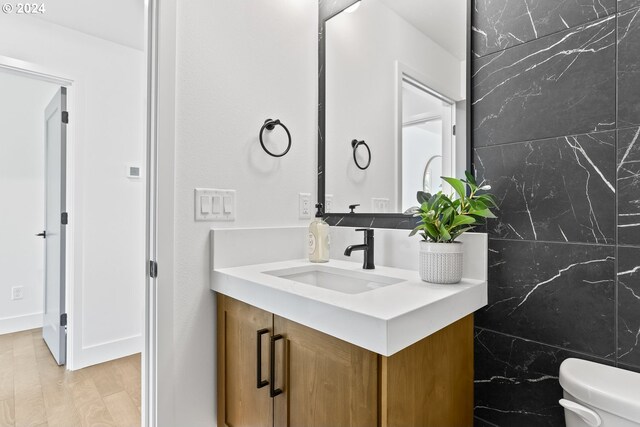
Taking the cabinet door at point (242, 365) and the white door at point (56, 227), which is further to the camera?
the white door at point (56, 227)

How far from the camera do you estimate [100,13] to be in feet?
7.39

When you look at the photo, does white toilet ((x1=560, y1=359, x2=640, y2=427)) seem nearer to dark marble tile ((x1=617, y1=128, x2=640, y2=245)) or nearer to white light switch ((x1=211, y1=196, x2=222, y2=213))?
dark marble tile ((x1=617, y1=128, x2=640, y2=245))

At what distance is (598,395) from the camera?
0.81m

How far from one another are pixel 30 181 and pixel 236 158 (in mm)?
3095

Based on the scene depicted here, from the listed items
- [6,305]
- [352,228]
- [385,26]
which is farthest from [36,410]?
[385,26]

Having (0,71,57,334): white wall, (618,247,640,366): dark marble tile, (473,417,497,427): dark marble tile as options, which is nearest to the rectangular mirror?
(618,247,640,366): dark marble tile

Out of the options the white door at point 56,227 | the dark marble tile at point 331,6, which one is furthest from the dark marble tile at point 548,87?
the white door at point 56,227

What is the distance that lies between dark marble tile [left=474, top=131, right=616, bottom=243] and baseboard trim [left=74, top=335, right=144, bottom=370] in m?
2.77

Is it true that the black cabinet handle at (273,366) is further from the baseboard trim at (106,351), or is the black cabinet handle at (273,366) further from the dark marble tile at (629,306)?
the baseboard trim at (106,351)

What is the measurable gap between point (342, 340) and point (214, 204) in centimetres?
77

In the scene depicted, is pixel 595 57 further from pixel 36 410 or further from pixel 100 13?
pixel 36 410

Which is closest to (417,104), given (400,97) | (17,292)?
(400,97)

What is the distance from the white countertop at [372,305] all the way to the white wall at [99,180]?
71.6 inches

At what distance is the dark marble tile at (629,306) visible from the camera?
2.86 feet
